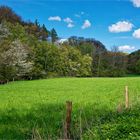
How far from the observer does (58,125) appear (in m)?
14.4

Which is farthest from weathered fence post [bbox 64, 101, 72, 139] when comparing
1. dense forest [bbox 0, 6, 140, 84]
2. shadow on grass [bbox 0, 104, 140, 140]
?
dense forest [bbox 0, 6, 140, 84]

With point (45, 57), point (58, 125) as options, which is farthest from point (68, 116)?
point (45, 57)

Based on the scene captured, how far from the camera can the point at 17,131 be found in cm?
1355

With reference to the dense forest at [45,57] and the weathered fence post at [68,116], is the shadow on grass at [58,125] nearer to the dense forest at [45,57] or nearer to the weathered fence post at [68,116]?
the weathered fence post at [68,116]

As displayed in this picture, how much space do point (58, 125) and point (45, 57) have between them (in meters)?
76.1

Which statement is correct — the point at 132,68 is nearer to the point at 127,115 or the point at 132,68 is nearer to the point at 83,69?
the point at 83,69

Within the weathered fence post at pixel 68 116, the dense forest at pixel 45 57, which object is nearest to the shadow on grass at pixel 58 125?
the weathered fence post at pixel 68 116

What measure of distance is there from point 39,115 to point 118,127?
642 cm

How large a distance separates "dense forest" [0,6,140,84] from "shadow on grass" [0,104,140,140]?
44763 millimetres

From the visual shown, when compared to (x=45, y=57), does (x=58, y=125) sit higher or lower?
lower

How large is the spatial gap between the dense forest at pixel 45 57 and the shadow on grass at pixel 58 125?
44.8 metres

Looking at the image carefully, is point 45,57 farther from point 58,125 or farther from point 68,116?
point 68,116

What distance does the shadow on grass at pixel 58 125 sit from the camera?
10977 millimetres

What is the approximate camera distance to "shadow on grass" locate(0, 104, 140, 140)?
11.0 metres
